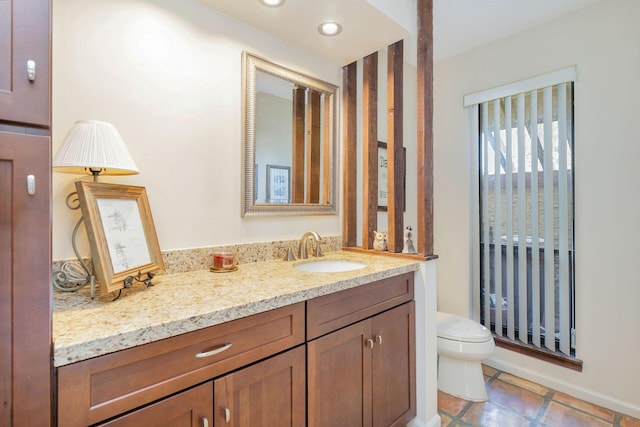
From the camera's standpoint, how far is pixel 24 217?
0.59m

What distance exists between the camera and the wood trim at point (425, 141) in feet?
5.43

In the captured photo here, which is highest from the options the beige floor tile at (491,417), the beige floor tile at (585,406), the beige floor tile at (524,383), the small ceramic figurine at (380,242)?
the small ceramic figurine at (380,242)

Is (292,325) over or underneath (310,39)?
underneath

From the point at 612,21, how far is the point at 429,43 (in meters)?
1.16

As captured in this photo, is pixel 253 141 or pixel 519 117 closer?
pixel 253 141

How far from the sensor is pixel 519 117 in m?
2.21

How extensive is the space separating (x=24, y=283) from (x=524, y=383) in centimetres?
271

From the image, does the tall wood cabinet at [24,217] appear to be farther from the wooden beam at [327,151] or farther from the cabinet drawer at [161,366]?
the wooden beam at [327,151]

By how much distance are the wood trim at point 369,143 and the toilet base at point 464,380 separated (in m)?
0.97

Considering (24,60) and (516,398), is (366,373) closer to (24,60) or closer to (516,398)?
(516,398)

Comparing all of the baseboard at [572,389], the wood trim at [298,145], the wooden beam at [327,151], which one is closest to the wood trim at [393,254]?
the wooden beam at [327,151]

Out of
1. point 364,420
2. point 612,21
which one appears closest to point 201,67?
point 364,420

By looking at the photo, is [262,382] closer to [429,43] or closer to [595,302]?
[429,43]

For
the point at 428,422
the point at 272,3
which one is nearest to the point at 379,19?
the point at 272,3
